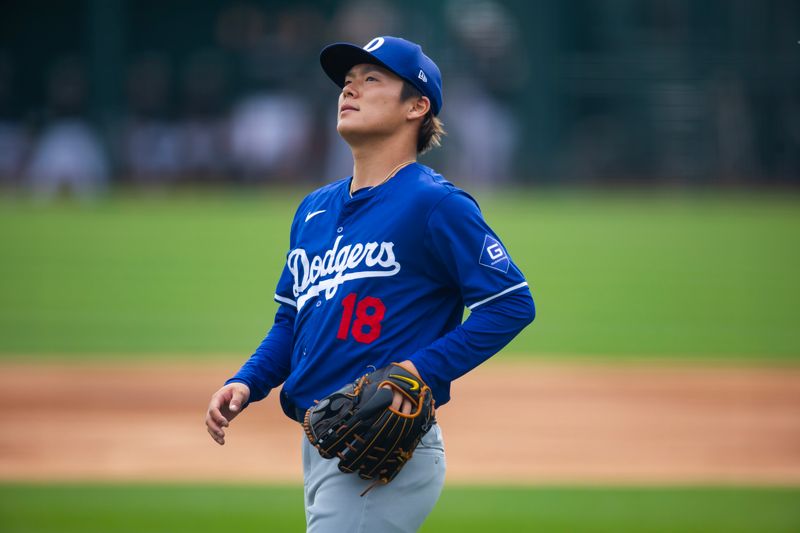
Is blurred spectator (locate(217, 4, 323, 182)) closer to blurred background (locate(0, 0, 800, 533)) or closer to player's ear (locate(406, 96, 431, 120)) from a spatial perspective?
blurred background (locate(0, 0, 800, 533))

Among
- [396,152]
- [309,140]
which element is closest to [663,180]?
[309,140]

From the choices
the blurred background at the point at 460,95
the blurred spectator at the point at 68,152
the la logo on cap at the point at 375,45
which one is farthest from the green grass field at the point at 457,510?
the blurred background at the point at 460,95

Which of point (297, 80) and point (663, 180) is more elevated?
point (297, 80)

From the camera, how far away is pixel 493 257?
285 cm

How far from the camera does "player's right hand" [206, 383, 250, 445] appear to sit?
9.98 ft

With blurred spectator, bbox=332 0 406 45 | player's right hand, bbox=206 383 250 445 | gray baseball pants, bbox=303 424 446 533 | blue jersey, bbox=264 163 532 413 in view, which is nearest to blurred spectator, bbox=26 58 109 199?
blurred spectator, bbox=332 0 406 45

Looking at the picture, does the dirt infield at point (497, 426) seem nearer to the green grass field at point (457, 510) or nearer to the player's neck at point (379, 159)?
the green grass field at point (457, 510)

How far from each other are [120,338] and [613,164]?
18.6 meters

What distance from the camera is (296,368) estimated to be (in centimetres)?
306

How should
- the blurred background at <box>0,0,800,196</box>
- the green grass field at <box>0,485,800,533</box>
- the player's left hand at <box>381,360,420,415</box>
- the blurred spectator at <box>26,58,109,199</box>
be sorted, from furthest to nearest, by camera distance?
the blurred background at <box>0,0,800,196</box> < the blurred spectator at <box>26,58,109,199</box> < the green grass field at <box>0,485,800,533</box> < the player's left hand at <box>381,360,420,415</box>

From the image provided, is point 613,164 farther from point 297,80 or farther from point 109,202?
point 109,202

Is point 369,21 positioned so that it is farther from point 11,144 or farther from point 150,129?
point 11,144

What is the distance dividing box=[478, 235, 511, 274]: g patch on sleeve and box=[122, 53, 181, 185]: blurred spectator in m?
26.3

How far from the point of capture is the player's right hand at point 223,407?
9.98 feet
